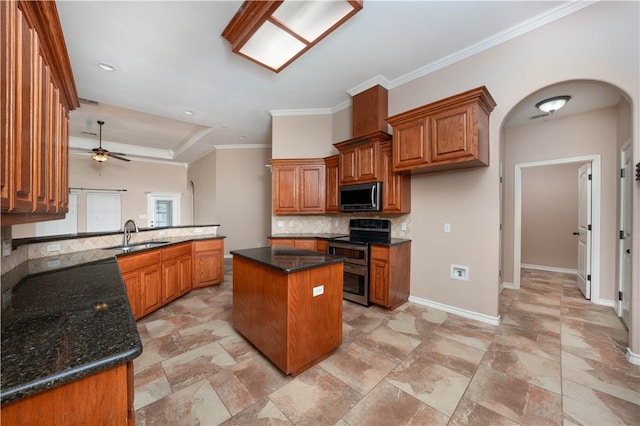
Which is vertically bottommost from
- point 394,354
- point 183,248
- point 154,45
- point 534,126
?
point 394,354

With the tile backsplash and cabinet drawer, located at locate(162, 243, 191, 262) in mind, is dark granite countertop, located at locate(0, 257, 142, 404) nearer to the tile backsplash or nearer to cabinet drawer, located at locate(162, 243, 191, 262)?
cabinet drawer, located at locate(162, 243, 191, 262)

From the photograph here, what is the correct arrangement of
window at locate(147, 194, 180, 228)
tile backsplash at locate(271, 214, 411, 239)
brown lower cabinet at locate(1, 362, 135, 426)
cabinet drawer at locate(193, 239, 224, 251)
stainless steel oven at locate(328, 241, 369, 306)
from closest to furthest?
brown lower cabinet at locate(1, 362, 135, 426) → stainless steel oven at locate(328, 241, 369, 306) → cabinet drawer at locate(193, 239, 224, 251) → tile backsplash at locate(271, 214, 411, 239) → window at locate(147, 194, 180, 228)

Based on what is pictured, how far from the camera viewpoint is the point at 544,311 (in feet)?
10.5

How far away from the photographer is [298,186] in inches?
174

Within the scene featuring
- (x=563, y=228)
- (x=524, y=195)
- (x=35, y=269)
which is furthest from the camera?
(x=524, y=195)

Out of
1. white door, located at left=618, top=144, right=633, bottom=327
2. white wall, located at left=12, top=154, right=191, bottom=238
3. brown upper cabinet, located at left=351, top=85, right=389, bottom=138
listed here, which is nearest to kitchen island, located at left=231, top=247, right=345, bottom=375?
brown upper cabinet, located at left=351, top=85, right=389, bottom=138

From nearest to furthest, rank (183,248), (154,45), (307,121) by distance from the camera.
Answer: (154,45), (183,248), (307,121)

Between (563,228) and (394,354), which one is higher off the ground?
(563,228)

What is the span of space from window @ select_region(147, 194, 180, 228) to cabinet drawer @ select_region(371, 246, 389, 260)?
721 cm

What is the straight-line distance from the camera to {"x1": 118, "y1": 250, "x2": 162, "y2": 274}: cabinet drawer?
268 cm

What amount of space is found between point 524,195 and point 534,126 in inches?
82.1

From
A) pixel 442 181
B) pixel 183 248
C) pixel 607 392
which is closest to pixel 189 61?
pixel 183 248

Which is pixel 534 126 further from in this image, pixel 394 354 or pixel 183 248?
pixel 183 248

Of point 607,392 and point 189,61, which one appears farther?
point 189,61
